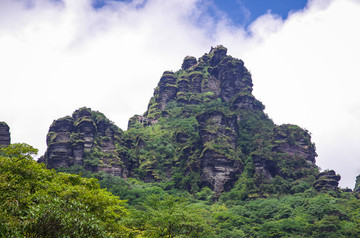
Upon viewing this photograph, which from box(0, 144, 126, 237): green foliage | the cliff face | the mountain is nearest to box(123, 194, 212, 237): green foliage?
box(0, 144, 126, 237): green foliage

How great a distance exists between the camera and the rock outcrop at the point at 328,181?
2611 inches

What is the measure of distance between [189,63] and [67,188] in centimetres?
12301

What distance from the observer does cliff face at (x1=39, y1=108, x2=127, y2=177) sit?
71688mm

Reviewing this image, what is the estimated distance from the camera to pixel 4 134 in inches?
2790

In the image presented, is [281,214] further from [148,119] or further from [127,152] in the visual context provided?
[148,119]

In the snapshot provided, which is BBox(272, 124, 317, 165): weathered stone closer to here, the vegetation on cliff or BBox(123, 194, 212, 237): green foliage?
the vegetation on cliff

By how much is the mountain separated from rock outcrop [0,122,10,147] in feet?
28.9

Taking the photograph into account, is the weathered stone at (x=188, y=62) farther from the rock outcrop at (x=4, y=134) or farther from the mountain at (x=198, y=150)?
the rock outcrop at (x=4, y=134)

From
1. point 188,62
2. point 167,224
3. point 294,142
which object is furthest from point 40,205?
point 188,62

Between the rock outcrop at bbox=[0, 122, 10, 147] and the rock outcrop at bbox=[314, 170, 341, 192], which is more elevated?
the rock outcrop at bbox=[0, 122, 10, 147]

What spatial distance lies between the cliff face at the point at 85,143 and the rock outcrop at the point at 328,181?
4635 centimetres

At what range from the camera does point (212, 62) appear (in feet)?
434

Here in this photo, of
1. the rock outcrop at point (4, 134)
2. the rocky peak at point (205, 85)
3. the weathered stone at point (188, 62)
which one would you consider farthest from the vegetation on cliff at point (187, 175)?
the weathered stone at point (188, 62)

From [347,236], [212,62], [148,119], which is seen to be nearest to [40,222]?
[347,236]
